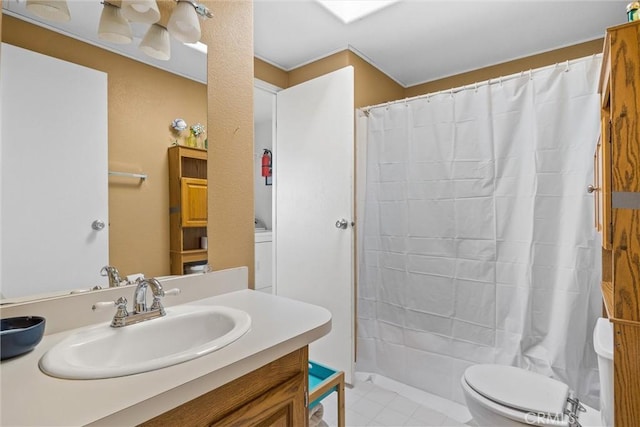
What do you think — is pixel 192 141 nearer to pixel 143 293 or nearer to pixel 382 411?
pixel 143 293

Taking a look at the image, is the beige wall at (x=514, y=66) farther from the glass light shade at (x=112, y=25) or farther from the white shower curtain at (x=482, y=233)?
the glass light shade at (x=112, y=25)

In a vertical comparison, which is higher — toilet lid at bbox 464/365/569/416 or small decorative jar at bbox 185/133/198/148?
small decorative jar at bbox 185/133/198/148

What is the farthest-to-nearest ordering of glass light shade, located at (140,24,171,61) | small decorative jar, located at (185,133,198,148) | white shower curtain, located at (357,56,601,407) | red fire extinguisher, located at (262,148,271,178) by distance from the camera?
red fire extinguisher, located at (262,148,271,178)
white shower curtain, located at (357,56,601,407)
small decorative jar, located at (185,133,198,148)
glass light shade, located at (140,24,171,61)

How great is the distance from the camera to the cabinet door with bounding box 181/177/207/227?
124cm

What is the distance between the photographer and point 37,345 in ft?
2.61

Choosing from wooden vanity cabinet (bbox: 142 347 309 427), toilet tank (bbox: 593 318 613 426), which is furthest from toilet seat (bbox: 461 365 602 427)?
wooden vanity cabinet (bbox: 142 347 309 427)

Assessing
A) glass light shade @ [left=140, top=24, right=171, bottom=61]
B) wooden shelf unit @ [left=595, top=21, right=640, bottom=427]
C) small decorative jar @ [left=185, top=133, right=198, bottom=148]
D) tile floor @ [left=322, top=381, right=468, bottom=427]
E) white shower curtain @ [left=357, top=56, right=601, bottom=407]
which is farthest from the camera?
tile floor @ [left=322, top=381, right=468, bottom=427]

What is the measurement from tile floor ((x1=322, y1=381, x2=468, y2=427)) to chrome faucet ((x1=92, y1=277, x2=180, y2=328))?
1.31 meters

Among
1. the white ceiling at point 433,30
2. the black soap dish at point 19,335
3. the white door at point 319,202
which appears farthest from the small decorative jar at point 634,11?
the black soap dish at point 19,335

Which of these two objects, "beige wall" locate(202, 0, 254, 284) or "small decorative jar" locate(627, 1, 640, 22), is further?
"beige wall" locate(202, 0, 254, 284)

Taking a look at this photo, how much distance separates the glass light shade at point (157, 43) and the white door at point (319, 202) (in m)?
1.21

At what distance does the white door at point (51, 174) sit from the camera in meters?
0.85

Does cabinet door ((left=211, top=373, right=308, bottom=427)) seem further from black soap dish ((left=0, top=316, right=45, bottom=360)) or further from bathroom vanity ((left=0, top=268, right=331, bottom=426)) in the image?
black soap dish ((left=0, top=316, right=45, bottom=360))

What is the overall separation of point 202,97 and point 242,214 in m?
0.50
